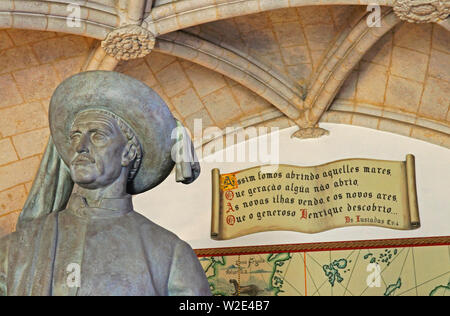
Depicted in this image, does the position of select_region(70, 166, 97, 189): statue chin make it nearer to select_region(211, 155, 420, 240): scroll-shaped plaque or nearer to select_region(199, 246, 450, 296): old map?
select_region(199, 246, 450, 296): old map

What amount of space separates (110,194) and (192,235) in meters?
4.66

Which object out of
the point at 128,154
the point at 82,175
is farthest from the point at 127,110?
the point at 82,175

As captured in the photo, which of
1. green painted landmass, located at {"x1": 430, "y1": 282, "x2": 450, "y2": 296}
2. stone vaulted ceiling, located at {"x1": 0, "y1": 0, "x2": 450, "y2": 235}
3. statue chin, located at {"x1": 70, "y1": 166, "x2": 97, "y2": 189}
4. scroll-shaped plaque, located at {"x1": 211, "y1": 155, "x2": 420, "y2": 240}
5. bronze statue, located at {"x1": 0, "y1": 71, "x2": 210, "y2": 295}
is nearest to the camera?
bronze statue, located at {"x1": 0, "y1": 71, "x2": 210, "y2": 295}

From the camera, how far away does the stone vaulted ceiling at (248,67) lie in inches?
250

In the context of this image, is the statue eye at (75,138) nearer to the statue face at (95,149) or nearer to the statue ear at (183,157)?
the statue face at (95,149)

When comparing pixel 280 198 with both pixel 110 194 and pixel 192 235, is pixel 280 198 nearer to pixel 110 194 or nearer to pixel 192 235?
pixel 192 235

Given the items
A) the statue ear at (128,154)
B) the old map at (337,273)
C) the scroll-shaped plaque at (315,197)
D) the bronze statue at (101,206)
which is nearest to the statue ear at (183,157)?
the bronze statue at (101,206)

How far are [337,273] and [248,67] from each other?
199 cm

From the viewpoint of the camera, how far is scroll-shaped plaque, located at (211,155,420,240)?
21.9 feet

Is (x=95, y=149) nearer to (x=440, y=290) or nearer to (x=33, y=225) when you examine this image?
(x=33, y=225)

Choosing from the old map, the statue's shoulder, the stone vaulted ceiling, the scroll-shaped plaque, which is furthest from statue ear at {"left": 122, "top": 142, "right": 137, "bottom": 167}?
the scroll-shaped plaque

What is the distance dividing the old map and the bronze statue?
163 inches

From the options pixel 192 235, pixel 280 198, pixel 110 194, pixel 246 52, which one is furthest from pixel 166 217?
pixel 110 194

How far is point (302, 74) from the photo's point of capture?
23.8 feet
